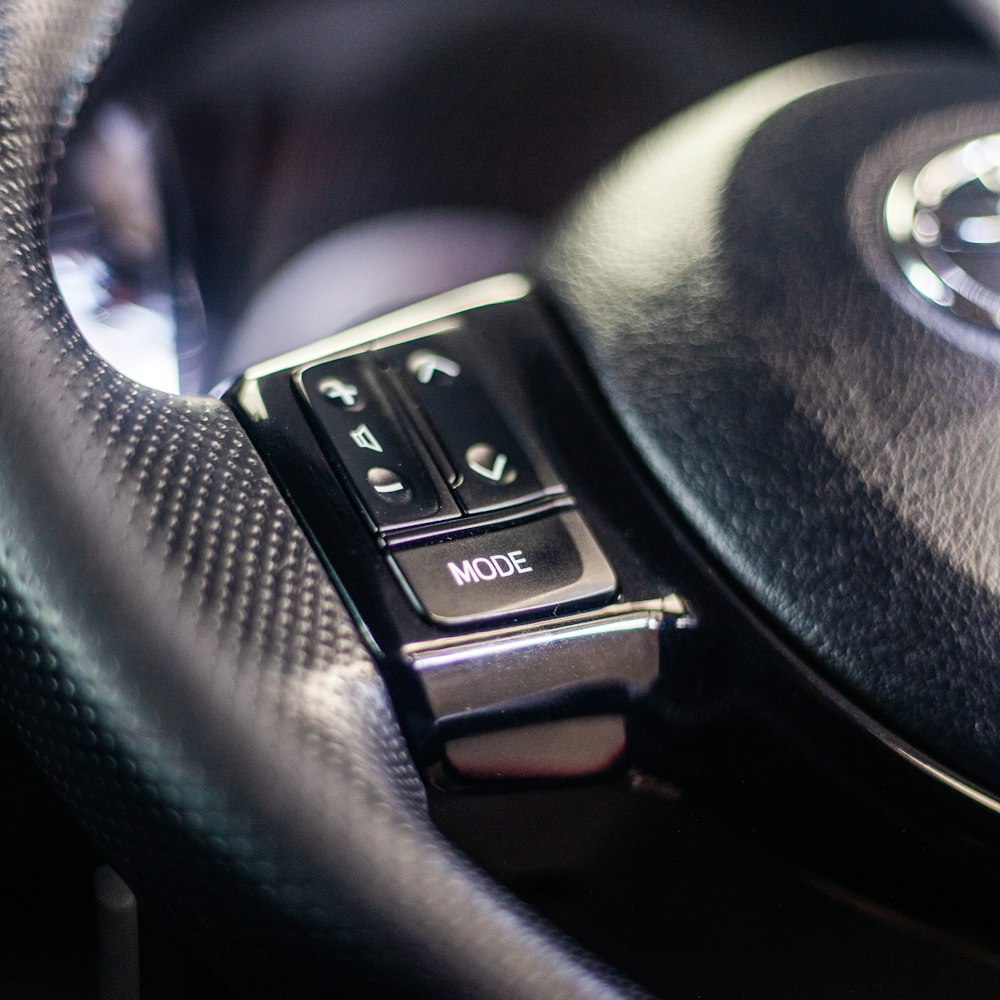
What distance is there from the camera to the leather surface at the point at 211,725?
0.32m

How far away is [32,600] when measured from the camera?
0.34 meters

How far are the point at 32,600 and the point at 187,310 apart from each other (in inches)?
25.8

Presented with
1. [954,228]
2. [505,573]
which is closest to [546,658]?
[505,573]

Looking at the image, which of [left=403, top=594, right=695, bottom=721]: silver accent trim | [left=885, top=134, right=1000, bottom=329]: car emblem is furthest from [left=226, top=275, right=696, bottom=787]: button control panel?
[left=885, top=134, right=1000, bottom=329]: car emblem

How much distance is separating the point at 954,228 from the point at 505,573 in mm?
325

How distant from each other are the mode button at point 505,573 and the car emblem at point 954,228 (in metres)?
0.23

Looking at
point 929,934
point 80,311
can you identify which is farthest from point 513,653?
point 80,311

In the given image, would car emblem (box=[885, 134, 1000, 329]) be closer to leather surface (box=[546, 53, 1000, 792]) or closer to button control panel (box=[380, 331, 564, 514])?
leather surface (box=[546, 53, 1000, 792])

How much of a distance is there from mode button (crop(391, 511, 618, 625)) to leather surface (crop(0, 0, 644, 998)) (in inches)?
2.3

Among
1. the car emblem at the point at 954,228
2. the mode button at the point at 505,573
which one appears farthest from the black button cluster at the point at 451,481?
the car emblem at the point at 954,228

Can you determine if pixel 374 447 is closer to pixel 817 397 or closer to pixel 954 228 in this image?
pixel 817 397

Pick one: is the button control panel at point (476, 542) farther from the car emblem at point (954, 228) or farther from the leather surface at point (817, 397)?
the car emblem at point (954, 228)

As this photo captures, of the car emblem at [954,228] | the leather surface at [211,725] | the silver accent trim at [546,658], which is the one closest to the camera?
the leather surface at [211,725]

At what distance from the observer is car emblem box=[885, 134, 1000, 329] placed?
0.57m
